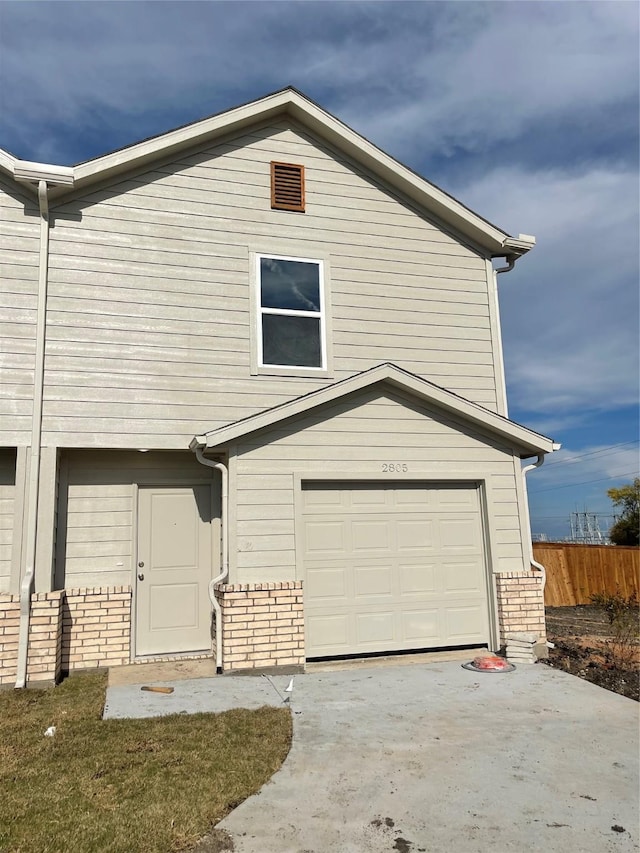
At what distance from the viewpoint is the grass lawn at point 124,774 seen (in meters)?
3.44

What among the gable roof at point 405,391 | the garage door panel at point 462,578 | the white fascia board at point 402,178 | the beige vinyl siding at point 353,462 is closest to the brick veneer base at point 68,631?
the beige vinyl siding at point 353,462

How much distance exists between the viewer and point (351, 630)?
7.82 m

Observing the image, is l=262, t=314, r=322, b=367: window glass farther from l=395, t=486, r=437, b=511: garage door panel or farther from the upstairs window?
l=395, t=486, r=437, b=511: garage door panel

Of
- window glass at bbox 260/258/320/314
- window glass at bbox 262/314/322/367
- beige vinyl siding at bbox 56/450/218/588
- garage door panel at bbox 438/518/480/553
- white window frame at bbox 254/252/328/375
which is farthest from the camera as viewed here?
window glass at bbox 260/258/320/314

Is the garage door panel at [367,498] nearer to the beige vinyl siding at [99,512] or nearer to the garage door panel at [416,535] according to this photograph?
the garage door panel at [416,535]

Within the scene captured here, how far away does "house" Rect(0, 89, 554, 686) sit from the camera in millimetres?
7477

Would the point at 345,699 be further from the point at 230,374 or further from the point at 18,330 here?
the point at 18,330

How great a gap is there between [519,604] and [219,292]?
596 cm

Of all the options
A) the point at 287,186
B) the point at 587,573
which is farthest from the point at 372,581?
the point at 587,573

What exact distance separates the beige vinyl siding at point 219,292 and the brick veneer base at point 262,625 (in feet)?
7.42

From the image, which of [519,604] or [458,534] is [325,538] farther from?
[519,604]

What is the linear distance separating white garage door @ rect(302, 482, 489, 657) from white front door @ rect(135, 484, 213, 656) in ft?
5.21

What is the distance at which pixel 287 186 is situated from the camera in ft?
30.3

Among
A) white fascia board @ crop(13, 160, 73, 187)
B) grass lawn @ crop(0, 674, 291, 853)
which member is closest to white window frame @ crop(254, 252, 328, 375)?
white fascia board @ crop(13, 160, 73, 187)
